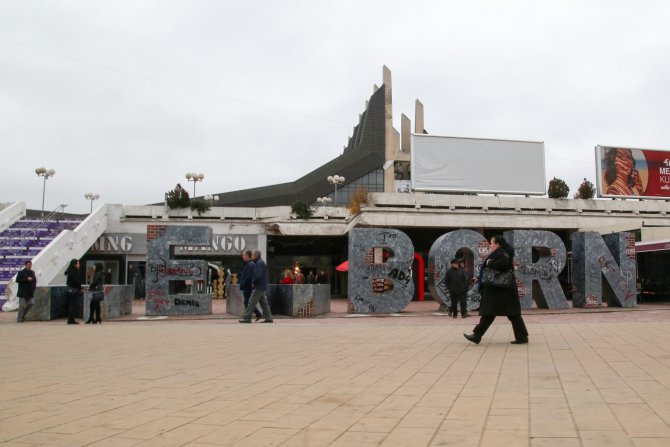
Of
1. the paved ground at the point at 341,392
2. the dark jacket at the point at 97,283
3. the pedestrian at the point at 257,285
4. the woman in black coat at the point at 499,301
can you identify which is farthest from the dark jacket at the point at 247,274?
the woman in black coat at the point at 499,301

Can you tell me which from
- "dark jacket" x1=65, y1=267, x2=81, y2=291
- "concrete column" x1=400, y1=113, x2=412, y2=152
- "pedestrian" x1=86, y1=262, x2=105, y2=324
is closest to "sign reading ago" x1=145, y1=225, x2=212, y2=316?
"pedestrian" x1=86, y1=262, x2=105, y2=324

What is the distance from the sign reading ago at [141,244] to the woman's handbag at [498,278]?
24398 mm

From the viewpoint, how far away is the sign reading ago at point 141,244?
32.2 metres

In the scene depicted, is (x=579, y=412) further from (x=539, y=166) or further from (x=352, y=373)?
(x=539, y=166)

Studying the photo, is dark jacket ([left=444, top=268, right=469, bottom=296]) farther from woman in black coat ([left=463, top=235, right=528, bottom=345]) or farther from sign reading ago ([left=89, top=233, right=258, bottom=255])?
sign reading ago ([left=89, top=233, right=258, bottom=255])

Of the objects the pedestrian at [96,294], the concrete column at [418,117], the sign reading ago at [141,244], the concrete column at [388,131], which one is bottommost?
the pedestrian at [96,294]

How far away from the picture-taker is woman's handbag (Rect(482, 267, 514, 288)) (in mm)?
8922

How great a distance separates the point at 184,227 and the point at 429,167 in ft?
61.4

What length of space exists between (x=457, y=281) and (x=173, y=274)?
8.23 meters

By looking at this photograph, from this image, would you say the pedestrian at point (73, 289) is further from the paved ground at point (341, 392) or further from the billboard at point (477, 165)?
the billboard at point (477, 165)

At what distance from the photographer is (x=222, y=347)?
9.34m

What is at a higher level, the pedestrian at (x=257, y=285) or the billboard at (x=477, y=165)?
the billboard at (x=477, y=165)

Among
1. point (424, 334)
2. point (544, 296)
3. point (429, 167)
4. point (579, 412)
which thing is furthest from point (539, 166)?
Result: point (579, 412)

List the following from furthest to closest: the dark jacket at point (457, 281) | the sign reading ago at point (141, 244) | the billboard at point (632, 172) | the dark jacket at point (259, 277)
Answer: the billboard at point (632, 172), the sign reading ago at point (141, 244), the dark jacket at point (457, 281), the dark jacket at point (259, 277)
